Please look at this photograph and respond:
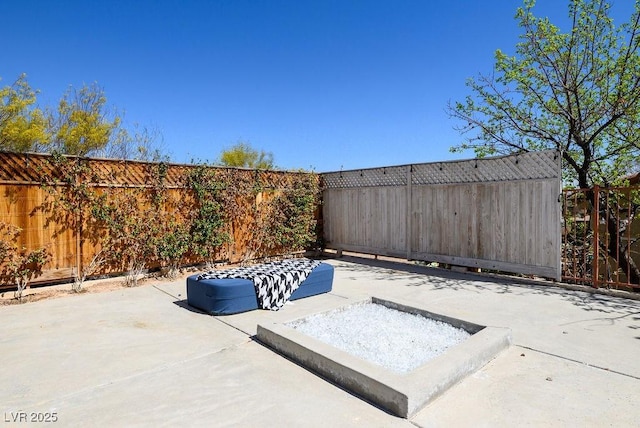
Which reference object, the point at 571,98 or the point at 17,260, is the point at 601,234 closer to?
the point at 571,98

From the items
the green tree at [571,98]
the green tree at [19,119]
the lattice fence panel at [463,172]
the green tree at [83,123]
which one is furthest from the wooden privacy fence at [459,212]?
the green tree at [19,119]

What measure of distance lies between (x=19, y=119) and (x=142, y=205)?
10247 millimetres

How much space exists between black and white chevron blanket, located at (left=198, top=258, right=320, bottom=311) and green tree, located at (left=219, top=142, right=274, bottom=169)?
17.2 meters

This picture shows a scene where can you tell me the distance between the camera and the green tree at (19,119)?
1305 cm

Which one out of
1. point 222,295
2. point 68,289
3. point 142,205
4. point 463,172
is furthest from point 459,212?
point 68,289

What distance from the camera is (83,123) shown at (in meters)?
14.9

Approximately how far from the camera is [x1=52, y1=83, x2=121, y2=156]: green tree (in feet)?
48.5

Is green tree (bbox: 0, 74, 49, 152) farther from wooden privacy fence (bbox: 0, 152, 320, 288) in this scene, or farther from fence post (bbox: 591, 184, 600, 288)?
fence post (bbox: 591, 184, 600, 288)

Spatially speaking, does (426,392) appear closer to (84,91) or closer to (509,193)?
(509,193)

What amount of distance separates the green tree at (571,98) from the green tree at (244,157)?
15289mm

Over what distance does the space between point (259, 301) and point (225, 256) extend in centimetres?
380

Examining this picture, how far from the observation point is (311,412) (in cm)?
249

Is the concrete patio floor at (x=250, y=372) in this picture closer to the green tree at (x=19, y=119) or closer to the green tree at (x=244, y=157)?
the green tree at (x=19, y=119)

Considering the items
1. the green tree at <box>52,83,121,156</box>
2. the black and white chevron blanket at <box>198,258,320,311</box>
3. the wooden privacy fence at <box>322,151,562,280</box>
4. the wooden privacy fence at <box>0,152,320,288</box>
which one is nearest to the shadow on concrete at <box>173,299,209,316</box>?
the black and white chevron blanket at <box>198,258,320,311</box>
